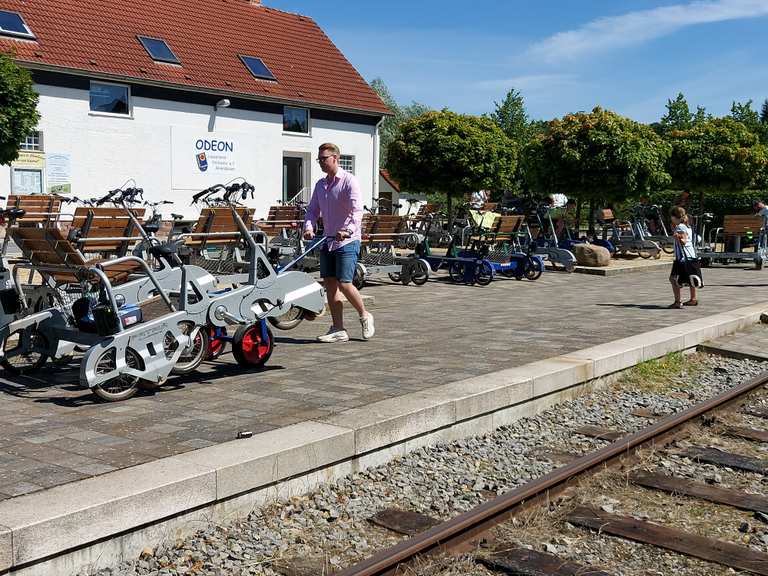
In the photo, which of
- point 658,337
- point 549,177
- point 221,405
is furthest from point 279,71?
point 221,405

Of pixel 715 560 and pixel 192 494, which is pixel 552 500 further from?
pixel 192 494

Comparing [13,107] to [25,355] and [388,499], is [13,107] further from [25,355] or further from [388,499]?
Result: [388,499]

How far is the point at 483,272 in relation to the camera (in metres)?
15.7

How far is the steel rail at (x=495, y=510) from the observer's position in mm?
3885

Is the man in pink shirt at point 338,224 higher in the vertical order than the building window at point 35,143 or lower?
lower

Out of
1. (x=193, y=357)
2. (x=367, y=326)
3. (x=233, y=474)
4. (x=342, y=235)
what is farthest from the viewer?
(x=367, y=326)

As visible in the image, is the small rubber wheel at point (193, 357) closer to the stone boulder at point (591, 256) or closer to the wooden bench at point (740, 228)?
the stone boulder at point (591, 256)

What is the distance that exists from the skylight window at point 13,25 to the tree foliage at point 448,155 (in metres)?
11.7

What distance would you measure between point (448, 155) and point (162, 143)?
38.1ft

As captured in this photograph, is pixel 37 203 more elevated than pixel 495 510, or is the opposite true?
pixel 37 203

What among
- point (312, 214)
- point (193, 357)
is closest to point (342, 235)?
point (312, 214)

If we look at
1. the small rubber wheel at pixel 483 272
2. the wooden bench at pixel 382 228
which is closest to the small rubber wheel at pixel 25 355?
the wooden bench at pixel 382 228

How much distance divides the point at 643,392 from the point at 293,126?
26832mm

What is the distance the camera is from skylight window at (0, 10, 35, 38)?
1014 inches
